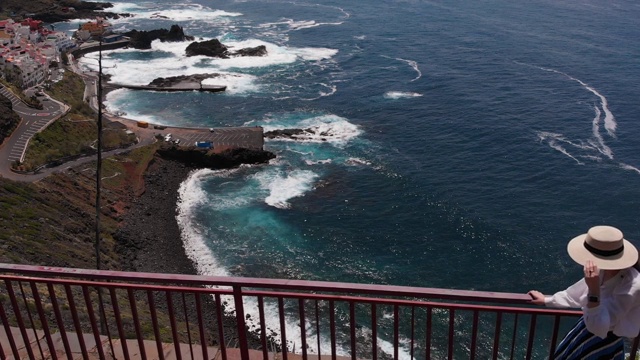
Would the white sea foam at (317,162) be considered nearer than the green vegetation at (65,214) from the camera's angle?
No

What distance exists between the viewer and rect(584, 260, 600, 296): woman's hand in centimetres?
502

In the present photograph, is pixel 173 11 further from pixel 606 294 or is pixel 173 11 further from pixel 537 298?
pixel 606 294

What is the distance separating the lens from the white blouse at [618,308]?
16.8 feet

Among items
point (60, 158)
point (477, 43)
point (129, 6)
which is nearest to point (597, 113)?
point (477, 43)

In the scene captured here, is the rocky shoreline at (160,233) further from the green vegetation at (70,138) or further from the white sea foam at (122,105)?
the white sea foam at (122,105)

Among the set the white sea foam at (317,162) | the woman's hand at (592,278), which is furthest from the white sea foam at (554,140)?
the woman's hand at (592,278)

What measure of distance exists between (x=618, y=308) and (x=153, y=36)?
304 ft

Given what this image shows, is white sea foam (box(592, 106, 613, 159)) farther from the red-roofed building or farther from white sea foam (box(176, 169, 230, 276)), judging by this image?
the red-roofed building

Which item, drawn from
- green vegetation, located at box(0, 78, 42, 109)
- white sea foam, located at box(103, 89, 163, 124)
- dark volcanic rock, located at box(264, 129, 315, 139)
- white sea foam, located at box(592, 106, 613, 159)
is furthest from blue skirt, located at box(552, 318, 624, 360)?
green vegetation, located at box(0, 78, 42, 109)

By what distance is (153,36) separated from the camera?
90250mm

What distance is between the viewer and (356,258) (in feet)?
121


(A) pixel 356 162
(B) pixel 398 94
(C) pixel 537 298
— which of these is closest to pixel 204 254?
(A) pixel 356 162

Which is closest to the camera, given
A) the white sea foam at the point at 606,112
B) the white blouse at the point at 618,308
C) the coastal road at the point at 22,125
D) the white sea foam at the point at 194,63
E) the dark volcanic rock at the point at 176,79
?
the white blouse at the point at 618,308

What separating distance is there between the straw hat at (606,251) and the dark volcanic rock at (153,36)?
89949mm
